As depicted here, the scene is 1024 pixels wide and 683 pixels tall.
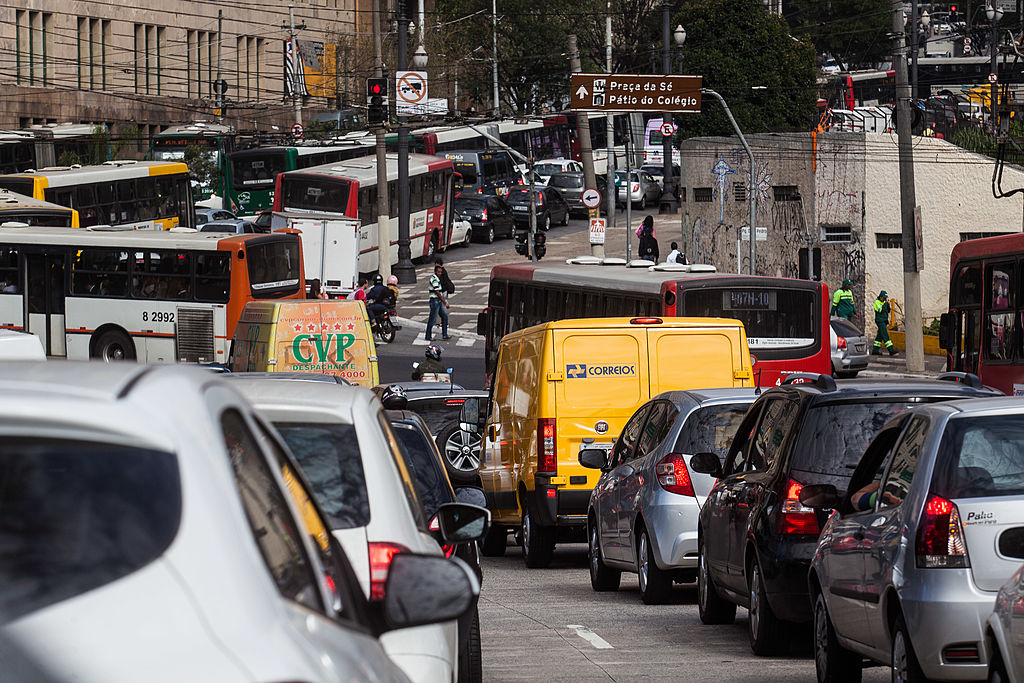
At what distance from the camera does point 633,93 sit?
45469 mm

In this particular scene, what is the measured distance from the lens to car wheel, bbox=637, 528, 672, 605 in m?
12.6

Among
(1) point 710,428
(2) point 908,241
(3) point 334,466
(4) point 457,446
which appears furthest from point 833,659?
(2) point 908,241

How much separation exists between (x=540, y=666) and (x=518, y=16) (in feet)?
280

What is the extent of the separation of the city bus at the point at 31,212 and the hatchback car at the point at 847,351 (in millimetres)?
19001

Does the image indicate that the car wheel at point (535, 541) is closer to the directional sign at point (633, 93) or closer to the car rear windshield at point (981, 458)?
the car rear windshield at point (981, 458)

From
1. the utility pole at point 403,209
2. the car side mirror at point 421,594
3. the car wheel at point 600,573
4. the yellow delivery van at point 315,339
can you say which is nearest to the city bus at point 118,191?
the utility pole at point 403,209

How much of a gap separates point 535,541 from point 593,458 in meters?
2.22

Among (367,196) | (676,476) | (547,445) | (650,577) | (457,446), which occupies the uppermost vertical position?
(367,196)

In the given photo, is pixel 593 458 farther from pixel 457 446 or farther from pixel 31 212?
pixel 31 212

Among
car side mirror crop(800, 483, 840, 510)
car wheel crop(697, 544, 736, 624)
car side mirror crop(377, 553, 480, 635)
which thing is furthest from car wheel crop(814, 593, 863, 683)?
car side mirror crop(377, 553, 480, 635)

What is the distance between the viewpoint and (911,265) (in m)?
38.8

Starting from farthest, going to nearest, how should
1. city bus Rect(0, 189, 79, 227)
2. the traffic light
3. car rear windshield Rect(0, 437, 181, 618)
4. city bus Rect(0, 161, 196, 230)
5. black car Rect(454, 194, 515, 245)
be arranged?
black car Rect(454, 194, 515, 245) → city bus Rect(0, 161, 196, 230) → city bus Rect(0, 189, 79, 227) → the traffic light → car rear windshield Rect(0, 437, 181, 618)

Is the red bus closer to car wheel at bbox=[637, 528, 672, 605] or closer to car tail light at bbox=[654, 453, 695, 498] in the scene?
car wheel at bbox=[637, 528, 672, 605]

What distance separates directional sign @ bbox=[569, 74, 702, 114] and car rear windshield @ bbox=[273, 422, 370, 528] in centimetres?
3879
